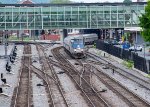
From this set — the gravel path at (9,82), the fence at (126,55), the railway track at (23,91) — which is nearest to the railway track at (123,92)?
the fence at (126,55)

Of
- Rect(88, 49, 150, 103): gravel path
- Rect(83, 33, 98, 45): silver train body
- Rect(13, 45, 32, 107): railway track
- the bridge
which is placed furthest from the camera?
Rect(83, 33, 98, 45): silver train body

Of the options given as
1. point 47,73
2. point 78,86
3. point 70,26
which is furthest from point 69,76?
point 70,26

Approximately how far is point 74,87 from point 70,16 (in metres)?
57.7

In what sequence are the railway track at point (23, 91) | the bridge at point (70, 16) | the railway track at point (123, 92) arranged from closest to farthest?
the railway track at point (123, 92)
the railway track at point (23, 91)
the bridge at point (70, 16)

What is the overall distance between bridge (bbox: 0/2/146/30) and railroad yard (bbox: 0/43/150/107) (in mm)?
39042

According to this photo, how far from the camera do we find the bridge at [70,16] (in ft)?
306

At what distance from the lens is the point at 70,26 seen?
93.7 meters

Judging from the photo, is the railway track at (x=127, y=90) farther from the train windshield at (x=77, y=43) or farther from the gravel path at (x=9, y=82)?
the train windshield at (x=77, y=43)

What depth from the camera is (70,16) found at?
93562mm

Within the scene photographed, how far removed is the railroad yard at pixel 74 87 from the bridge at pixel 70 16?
39.0m

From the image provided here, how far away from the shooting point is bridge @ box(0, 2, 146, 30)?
3676 inches

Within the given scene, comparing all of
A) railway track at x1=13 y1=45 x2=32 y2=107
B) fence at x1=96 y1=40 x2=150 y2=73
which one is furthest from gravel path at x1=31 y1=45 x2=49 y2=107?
fence at x1=96 y1=40 x2=150 y2=73

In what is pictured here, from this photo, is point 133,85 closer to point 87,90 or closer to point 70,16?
point 87,90

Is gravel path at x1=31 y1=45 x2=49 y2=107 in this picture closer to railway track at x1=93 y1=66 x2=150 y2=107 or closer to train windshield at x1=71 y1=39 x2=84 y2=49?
railway track at x1=93 y1=66 x2=150 y2=107
